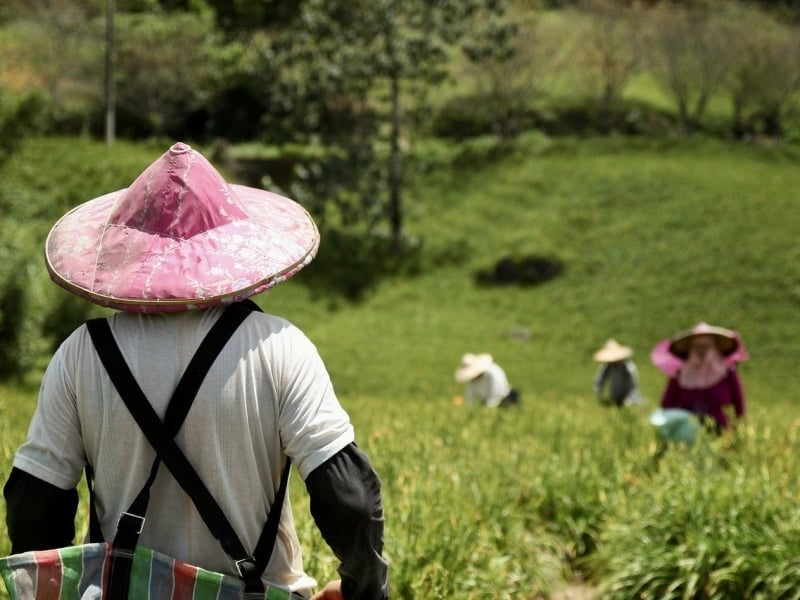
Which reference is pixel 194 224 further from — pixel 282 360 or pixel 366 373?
pixel 366 373

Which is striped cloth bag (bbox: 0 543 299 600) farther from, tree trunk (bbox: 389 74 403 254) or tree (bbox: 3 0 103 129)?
tree (bbox: 3 0 103 129)

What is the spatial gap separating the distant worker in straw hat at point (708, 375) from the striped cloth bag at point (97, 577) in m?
5.84

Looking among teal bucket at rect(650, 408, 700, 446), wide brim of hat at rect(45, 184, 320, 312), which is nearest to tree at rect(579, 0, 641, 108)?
teal bucket at rect(650, 408, 700, 446)

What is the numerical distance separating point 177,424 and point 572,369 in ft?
49.6

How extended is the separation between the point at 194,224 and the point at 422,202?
20.9 m

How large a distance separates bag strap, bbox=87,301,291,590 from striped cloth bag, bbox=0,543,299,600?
0.04 metres

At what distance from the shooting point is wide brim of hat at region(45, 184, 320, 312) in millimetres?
2037

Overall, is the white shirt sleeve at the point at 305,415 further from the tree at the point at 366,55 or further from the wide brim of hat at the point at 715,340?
the tree at the point at 366,55

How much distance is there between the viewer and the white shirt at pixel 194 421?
203 centimetres

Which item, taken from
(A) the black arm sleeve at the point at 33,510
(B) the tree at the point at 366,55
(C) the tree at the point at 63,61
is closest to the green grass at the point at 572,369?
(A) the black arm sleeve at the point at 33,510

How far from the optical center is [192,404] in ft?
6.60

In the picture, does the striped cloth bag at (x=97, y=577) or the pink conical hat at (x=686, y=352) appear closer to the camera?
the striped cloth bag at (x=97, y=577)

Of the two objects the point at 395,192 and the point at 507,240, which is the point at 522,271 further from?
the point at 395,192

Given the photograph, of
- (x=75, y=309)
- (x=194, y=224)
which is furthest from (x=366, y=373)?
(x=194, y=224)
